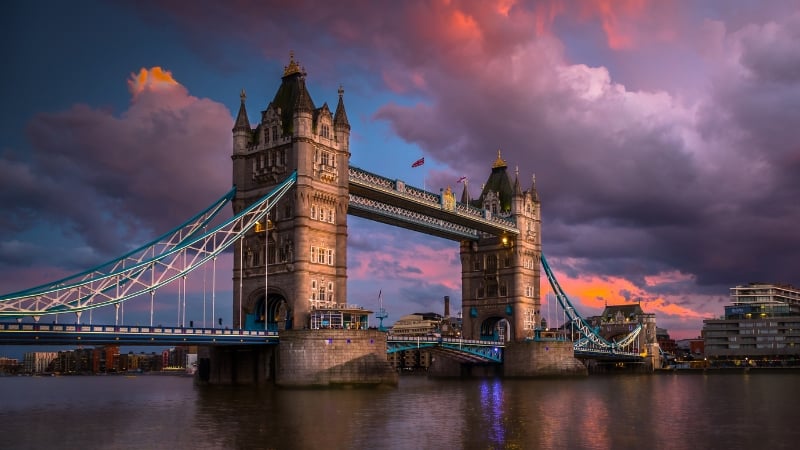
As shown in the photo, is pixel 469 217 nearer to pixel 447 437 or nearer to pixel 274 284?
pixel 274 284

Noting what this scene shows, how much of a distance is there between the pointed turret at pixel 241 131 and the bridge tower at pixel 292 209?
0.11 metres

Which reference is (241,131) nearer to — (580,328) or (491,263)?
(491,263)

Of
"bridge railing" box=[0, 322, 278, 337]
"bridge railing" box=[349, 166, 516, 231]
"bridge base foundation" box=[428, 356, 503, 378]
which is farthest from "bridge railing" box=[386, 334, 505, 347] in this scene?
"bridge railing" box=[0, 322, 278, 337]

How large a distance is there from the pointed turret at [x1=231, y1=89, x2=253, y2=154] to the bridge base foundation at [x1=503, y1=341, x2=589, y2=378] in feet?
169

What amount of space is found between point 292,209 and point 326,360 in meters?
16.4

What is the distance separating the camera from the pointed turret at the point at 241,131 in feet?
282

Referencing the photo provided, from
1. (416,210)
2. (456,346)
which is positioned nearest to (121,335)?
(416,210)

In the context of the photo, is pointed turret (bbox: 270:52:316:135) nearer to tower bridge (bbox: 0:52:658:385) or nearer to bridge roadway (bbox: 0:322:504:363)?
tower bridge (bbox: 0:52:658:385)

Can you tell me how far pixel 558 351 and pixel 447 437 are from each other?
3200 inches

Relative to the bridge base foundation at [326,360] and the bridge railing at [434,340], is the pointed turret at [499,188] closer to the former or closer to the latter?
the bridge railing at [434,340]

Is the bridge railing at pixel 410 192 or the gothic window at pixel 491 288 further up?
the bridge railing at pixel 410 192

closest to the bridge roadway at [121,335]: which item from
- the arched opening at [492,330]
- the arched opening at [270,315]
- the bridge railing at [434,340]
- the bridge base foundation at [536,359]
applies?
the bridge railing at [434,340]

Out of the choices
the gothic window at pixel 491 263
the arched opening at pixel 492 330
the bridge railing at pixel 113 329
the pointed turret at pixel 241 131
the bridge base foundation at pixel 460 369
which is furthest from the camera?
the arched opening at pixel 492 330

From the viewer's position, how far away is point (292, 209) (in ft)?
266
